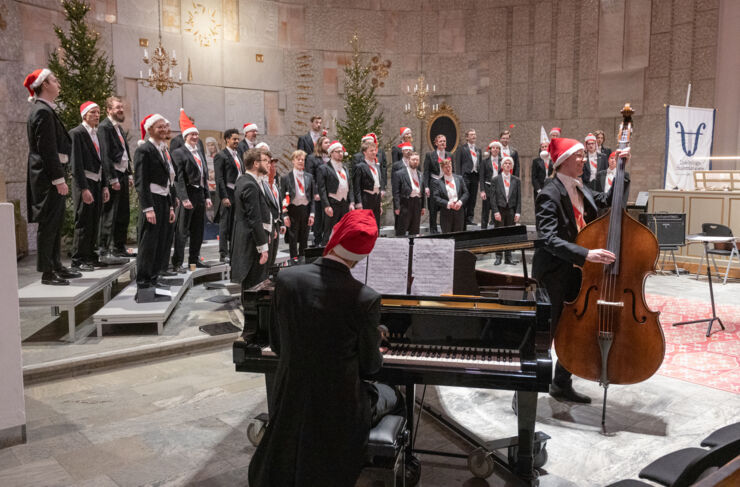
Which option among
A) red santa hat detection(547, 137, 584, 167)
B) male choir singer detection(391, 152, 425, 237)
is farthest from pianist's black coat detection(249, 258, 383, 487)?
male choir singer detection(391, 152, 425, 237)

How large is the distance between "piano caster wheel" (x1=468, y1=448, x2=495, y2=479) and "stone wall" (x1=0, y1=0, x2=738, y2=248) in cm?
946

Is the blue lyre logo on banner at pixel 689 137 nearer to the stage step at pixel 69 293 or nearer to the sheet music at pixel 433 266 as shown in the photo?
the sheet music at pixel 433 266

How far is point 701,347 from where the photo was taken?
5.33 meters

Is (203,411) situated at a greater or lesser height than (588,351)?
lesser

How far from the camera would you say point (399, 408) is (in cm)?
265

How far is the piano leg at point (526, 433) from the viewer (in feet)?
9.50

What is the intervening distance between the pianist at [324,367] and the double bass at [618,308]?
1.89m

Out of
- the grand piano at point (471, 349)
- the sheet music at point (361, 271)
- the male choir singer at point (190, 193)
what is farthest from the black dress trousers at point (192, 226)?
the sheet music at point (361, 271)

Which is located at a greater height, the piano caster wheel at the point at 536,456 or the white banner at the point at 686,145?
the white banner at the point at 686,145

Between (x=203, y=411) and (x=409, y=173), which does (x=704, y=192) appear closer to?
(x=409, y=173)

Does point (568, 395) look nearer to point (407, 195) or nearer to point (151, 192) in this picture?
point (151, 192)

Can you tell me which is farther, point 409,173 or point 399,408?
point 409,173

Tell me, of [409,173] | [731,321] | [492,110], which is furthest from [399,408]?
[492,110]

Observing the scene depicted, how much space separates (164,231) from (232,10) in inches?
321
